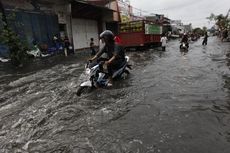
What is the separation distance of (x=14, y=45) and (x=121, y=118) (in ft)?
35.0

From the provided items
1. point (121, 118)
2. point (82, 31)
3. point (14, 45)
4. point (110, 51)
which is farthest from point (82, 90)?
point (82, 31)

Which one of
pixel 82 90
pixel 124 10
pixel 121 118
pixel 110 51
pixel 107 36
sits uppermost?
pixel 124 10

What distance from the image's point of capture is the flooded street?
14.2ft

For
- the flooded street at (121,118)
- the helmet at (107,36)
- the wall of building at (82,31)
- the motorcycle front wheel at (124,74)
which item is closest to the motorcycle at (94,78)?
the flooded street at (121,118)

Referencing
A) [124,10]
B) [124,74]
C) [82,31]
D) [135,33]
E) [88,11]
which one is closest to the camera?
[124,74]

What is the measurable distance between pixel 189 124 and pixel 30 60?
Result: 527 inches

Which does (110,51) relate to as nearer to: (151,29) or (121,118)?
(121,118)

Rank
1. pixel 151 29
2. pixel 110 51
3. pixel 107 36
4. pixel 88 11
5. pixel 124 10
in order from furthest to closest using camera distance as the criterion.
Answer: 1. pixel 124 10
2. pixel 88 11
3. pixel 151 29
4. pixel 110 51
5. pixel 107 36

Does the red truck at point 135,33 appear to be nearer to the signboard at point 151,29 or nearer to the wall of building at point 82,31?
the signboard at point 151,29

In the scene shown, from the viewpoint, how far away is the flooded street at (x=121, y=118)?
14.2 feet

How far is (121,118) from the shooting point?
5613mm

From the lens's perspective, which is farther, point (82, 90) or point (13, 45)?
point (13, 45)

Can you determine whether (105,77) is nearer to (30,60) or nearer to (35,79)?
(35,79)

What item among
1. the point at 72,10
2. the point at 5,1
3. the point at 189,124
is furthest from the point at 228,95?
the point at 72,10
